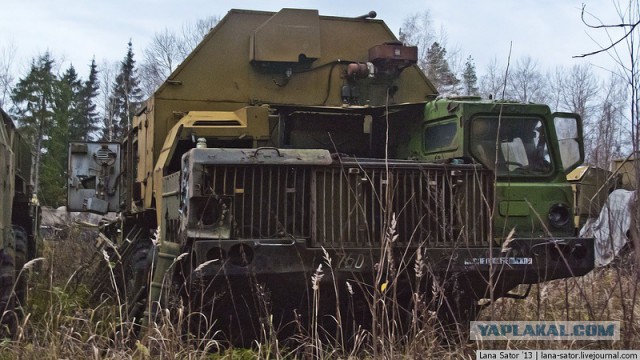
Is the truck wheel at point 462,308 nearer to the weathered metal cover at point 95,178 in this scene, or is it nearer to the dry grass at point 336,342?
the dry grass at point 336,342

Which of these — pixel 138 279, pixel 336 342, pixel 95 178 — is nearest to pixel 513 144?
pixel 336 342

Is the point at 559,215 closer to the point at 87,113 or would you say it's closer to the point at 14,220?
the point at 14,220

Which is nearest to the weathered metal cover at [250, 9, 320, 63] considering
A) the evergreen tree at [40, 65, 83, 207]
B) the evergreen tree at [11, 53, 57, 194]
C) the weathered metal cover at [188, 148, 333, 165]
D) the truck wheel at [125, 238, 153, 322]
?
the truck wheel at [125, 238, 153, 322]

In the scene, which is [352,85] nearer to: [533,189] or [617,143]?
[533,189]

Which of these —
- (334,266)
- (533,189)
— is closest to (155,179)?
(334,266)

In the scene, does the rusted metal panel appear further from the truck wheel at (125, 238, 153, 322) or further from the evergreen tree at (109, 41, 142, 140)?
the evergreen tree at (109, 41, 142, 140)

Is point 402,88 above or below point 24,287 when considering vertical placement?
above

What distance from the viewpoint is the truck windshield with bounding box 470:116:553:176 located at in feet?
21.4

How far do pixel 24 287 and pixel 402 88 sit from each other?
15.6 ft

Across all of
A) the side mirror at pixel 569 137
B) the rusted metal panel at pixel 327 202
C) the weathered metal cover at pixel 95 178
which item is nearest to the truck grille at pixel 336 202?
the rusted metal panel at pixel 327 202

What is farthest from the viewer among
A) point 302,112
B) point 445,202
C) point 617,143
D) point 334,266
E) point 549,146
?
point 302,112

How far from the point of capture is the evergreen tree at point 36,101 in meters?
40.9

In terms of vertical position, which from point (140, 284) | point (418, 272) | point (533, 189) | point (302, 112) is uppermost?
point (302, 112)

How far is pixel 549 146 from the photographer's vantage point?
6.72m
